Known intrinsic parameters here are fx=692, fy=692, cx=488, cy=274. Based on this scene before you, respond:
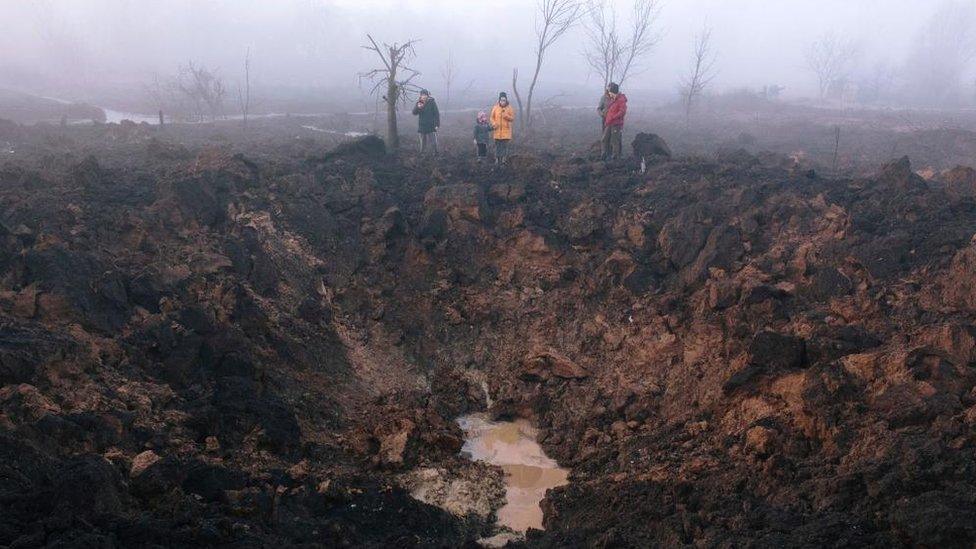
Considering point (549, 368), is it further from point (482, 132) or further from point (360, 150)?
point (360, 150)

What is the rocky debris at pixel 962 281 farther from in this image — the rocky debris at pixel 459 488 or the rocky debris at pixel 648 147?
the rocky debris at pixel 648 147

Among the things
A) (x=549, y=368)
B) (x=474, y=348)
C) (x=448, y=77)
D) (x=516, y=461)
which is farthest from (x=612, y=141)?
(x=448, y=77)

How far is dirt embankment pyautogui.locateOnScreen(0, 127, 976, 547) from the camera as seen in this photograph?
16.8ft

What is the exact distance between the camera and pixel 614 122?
44.5 feet

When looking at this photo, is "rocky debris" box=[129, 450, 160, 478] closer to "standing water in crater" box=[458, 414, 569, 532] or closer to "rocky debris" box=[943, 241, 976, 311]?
"standing water in crater" box=[458, 414, 569, 532]

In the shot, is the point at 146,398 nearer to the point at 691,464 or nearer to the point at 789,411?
the point at 691,464

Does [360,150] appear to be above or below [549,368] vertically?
above

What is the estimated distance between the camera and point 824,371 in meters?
6.51

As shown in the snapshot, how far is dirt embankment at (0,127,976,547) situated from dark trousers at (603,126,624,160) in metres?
0.94

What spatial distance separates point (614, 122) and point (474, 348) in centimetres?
607

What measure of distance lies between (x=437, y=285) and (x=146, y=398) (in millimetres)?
4942

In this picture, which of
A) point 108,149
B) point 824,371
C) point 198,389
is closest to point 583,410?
point 824,371

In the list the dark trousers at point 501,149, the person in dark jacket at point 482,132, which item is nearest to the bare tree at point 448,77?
the dark trousers at point 501,149

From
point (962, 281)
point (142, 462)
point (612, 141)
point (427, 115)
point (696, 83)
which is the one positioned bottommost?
point (142, 462)
